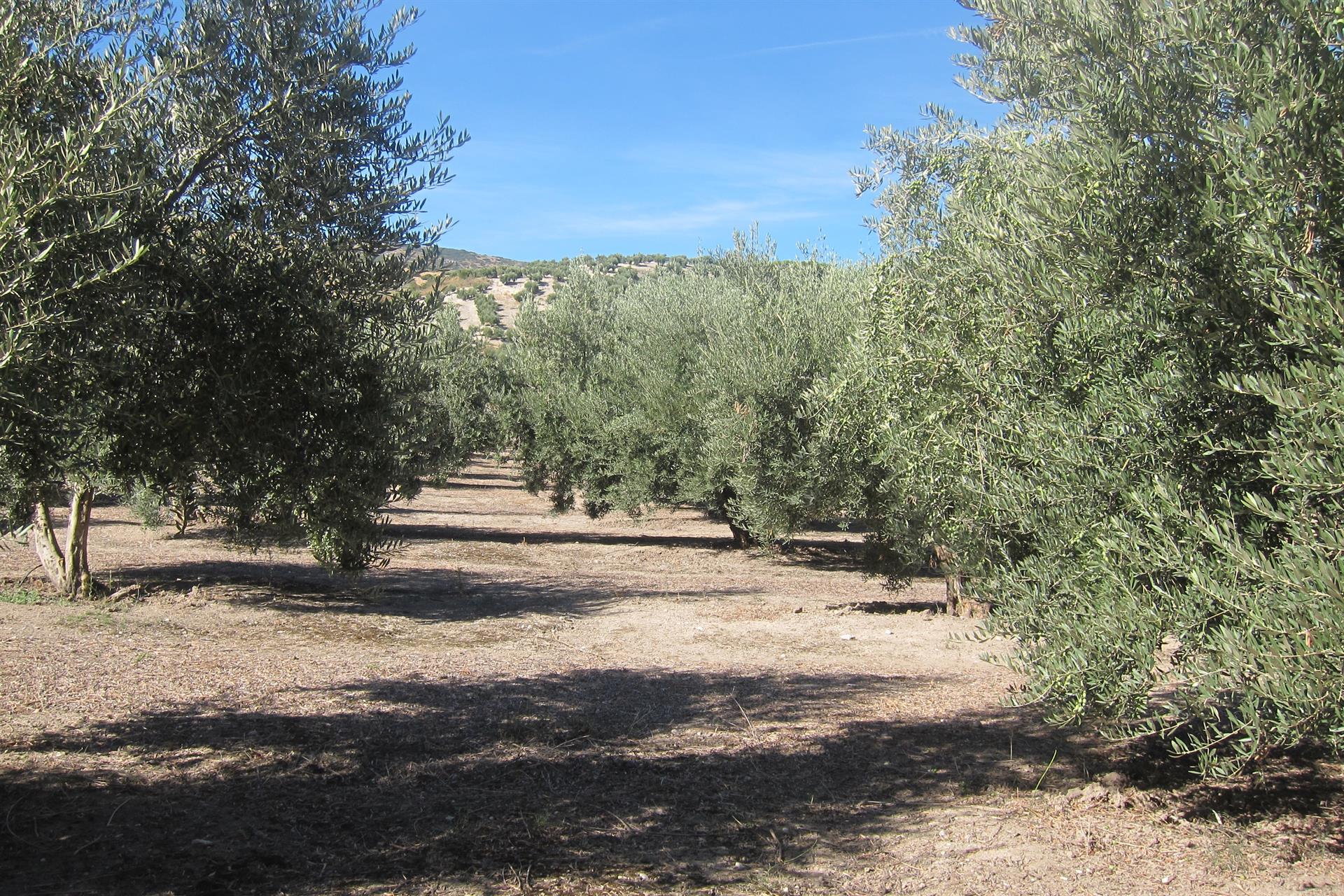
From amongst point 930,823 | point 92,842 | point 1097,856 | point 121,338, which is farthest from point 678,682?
point 121,338

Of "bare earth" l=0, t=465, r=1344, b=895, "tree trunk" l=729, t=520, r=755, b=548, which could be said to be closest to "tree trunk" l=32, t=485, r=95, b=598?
"bare earth" l=0, t=465, r=1344, b=895

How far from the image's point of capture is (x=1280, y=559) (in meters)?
3.86

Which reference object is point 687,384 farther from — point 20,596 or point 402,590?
point 20,596

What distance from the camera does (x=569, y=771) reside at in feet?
23.3

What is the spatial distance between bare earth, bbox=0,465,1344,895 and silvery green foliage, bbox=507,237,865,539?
5392mm

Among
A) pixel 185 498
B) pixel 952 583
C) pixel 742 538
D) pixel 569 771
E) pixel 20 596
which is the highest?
pixel 185 498

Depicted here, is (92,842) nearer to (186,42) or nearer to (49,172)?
(49,172)

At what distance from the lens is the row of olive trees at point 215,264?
14.1 feet

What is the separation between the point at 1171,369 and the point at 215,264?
492 centimetres

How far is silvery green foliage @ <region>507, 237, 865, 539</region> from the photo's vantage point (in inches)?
714

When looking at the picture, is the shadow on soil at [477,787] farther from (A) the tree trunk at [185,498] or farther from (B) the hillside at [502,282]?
(B) the hillside at [502,282]

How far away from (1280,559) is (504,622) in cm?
1134

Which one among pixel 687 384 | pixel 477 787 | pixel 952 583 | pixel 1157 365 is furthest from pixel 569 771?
pixel 687 384

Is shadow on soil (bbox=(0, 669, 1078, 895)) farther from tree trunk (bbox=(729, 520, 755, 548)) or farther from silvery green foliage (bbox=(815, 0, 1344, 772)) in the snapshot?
tree trunk (bbox=(729, 520, 755, 548))
